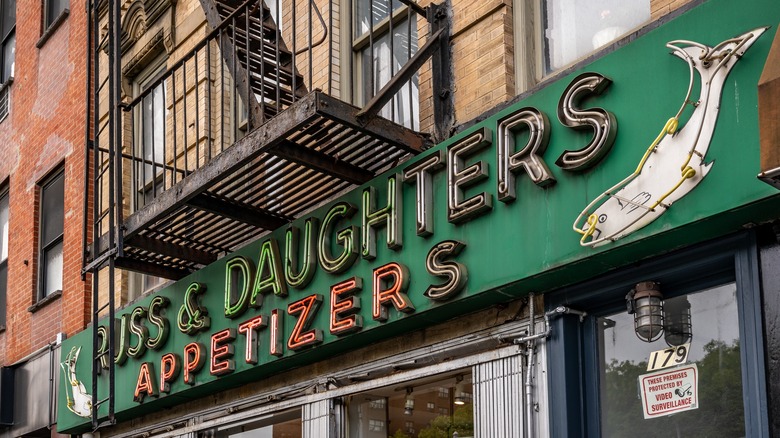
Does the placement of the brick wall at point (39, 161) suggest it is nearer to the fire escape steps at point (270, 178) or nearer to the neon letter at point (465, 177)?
the fire escape steps at point (270, 178)

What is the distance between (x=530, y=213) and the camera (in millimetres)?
7781

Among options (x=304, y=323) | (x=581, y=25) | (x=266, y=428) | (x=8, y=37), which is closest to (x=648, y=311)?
(x=581, y=25)

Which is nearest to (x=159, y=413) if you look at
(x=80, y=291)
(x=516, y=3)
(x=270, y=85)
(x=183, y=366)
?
(x=183, y=366)

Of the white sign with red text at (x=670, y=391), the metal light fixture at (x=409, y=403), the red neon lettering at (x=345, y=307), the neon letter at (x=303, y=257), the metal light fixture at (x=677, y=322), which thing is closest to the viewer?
the white sign with red text at (x=670, y=391)

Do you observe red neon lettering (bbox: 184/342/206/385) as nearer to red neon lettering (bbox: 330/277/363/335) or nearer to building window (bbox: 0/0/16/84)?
red neon lettering (bbox: 330/277/363/335)

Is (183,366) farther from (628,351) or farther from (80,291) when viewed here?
(628,351)

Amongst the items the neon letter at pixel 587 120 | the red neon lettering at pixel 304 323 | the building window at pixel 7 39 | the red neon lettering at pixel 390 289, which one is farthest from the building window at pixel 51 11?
the neon letter at pixel 587 120

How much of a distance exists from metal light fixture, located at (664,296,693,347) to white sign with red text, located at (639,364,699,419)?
0.17 meters

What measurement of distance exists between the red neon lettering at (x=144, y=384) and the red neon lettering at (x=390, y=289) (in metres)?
3.72

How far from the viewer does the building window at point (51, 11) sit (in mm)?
16906

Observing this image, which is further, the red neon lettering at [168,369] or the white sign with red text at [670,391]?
the red neon lettering at [168,369]

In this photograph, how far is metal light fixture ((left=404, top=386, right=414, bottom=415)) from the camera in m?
9.43

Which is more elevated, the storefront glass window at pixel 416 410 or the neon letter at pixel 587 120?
the neon letter at pixel 587 120

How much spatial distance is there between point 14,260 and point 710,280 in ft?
38.4
